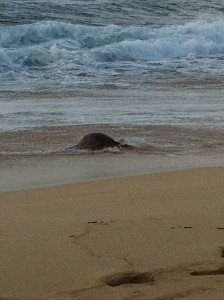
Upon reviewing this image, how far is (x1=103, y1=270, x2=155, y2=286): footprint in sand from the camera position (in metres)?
3.34

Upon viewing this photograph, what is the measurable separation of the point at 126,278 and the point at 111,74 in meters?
9.23

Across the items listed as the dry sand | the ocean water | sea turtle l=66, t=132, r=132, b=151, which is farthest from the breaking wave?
the dry sand

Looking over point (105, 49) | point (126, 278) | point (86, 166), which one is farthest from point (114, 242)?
point (105, 49)

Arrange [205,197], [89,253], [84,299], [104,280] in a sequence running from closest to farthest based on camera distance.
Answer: [84,299] < [104,280] < [89,253] < [205,197]

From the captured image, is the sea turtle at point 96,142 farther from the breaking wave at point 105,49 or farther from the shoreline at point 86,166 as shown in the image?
the breaking wave at point 105,49

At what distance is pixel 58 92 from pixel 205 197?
→ 5514 millimetres

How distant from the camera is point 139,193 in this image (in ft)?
16.7

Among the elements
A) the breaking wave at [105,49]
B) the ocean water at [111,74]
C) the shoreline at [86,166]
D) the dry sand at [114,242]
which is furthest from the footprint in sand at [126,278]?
the breaking wave at [105,49]

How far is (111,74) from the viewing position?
40.8 ft

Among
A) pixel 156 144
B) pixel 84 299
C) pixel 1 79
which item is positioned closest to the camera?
pixel 84 299

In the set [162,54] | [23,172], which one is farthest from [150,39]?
[23,172]

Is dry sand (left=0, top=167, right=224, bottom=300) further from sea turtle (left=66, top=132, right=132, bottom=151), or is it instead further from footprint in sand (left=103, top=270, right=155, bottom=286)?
sea turtle (left=66, top=132, right=132, bottom=151)

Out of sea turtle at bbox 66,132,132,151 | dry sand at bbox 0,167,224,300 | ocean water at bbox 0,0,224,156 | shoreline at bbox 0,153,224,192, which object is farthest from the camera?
ocean water at bbox 0,0,224,156

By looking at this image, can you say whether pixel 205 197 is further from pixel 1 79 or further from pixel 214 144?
pixel 1 79
